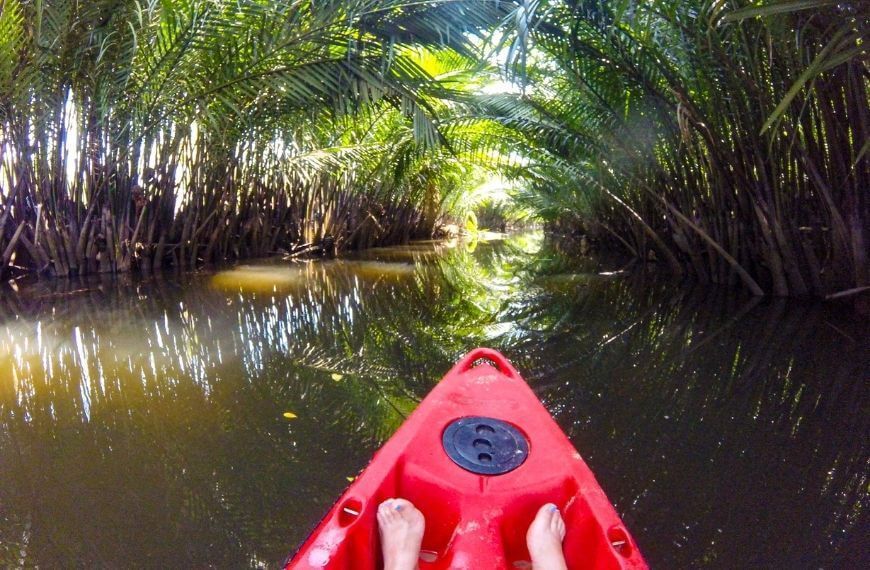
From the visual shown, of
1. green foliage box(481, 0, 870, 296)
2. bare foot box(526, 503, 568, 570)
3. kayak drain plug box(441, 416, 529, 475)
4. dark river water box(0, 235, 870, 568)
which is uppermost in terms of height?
green foliage box(481, 0, 870, 296)

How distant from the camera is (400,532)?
3.72 feet

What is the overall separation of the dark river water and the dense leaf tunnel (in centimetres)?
96

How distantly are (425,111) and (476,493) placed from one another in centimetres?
458

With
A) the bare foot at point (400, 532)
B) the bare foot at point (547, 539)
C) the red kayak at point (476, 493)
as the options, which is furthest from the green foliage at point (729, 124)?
the bare foot at point (400, 532)

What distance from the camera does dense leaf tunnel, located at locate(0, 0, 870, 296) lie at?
11.3ft

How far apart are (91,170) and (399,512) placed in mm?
5706

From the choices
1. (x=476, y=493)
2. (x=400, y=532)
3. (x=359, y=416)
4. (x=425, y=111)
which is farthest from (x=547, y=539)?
(x=425, y=111)

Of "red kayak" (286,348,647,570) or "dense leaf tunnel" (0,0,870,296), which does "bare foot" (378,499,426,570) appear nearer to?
"red kayak" (286,348,647,570)

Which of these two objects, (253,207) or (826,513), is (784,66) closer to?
(826,513)

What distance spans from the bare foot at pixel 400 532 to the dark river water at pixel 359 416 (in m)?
0.31

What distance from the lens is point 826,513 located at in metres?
1.44

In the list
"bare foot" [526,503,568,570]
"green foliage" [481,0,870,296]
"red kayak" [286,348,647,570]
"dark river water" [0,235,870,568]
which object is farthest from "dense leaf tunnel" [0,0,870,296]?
"bare foot" [526,503,568,570]

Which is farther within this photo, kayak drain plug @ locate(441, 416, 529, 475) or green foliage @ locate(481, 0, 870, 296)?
green foliage @ locate(481, 0, 870, 296)

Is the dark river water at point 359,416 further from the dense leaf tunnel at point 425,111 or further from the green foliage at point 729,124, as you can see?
the dense leaf tunnel at point 425,111
